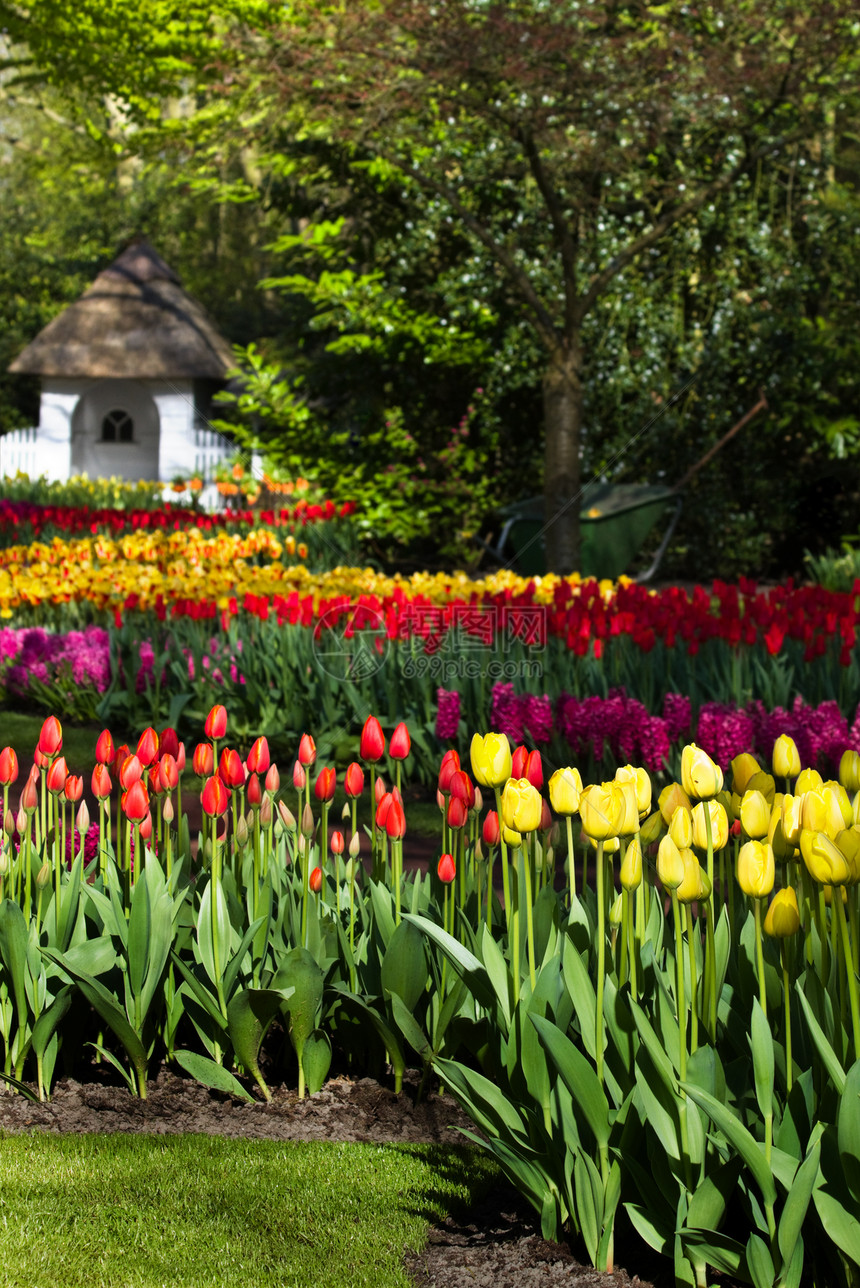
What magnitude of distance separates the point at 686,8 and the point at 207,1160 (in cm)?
1065

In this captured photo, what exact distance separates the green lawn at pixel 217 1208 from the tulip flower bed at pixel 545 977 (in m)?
0.21

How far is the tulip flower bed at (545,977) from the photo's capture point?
1.70 m

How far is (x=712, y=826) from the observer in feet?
6.29

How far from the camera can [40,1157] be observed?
7.39ft

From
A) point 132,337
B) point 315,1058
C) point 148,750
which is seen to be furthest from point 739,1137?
point 132,337

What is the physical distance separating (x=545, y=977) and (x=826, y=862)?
1.76 ft

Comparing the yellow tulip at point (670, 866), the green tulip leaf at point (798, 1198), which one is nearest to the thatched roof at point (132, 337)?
the yellow tulip at point (670, 866)

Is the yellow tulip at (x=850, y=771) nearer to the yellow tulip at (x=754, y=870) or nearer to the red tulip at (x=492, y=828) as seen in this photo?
the yellow tulip at (x=754, y=870)

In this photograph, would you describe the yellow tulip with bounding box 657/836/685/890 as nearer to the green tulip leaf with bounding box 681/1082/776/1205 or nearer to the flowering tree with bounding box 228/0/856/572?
the green tulip leaf with bounding box 681/1082/776/1205

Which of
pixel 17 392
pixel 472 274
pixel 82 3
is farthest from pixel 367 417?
pixel 17 392

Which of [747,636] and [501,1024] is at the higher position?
[747,636]

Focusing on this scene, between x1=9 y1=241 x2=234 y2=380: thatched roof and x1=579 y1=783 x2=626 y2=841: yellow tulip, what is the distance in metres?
21.0

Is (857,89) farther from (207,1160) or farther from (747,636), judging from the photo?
(207,1160)

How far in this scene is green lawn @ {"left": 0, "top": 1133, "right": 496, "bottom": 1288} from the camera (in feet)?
6.28
